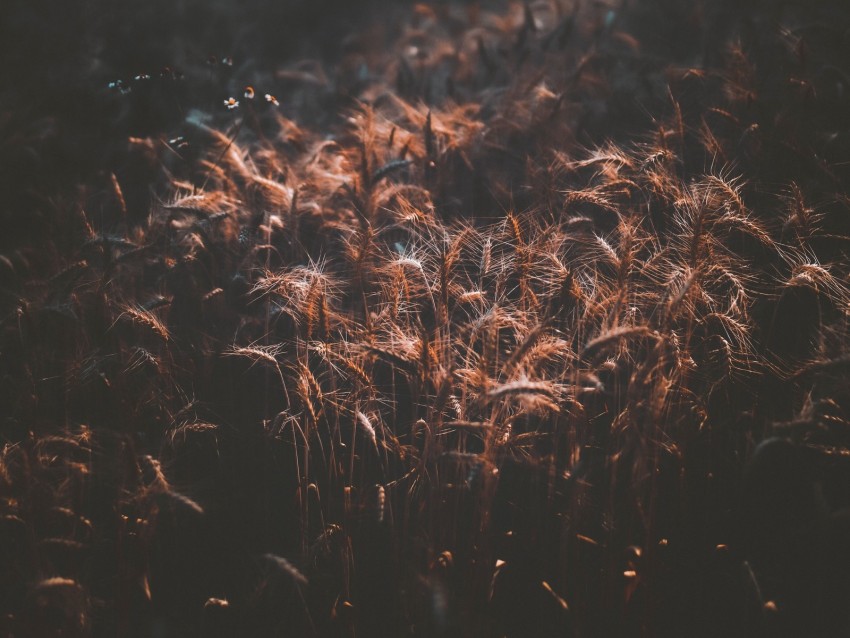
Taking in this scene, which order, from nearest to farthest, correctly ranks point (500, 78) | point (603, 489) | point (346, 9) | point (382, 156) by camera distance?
1. point (603, 489)
2. point (382, 156)
3. point (500, 78)
4. point (346, 9)

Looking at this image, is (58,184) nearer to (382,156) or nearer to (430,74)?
(382,156)

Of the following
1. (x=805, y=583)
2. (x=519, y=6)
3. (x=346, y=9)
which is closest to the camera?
(x=805, y=583)

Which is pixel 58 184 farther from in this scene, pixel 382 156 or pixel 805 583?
pixel 805 583

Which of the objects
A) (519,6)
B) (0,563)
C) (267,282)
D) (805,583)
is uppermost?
(519,6)

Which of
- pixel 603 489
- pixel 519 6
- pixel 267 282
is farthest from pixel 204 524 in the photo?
pixel 519 6

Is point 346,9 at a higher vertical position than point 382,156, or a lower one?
higher

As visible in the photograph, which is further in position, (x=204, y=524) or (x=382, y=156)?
(x=382, y=156)

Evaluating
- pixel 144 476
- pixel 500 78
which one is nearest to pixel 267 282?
pixel 144 476
